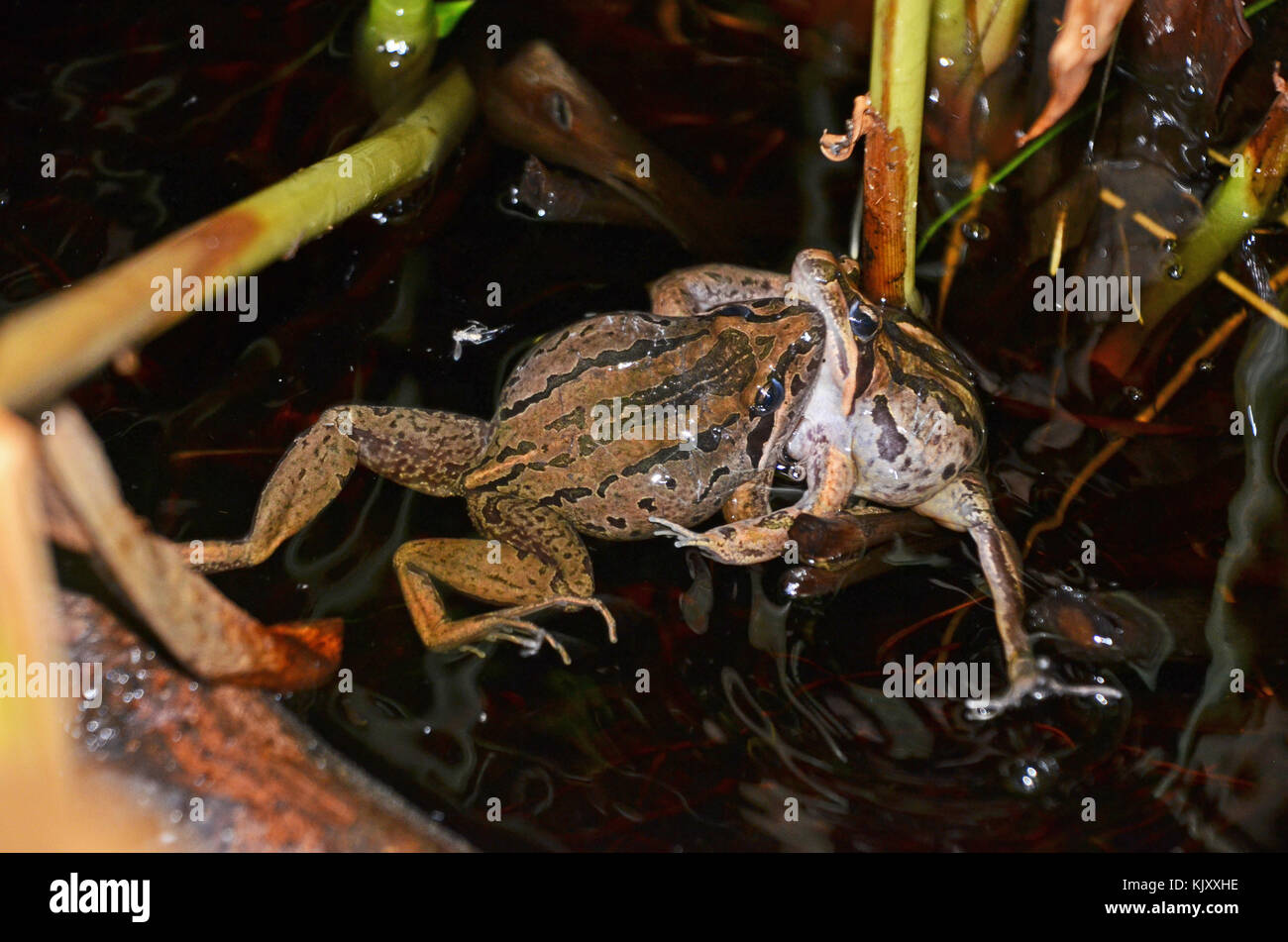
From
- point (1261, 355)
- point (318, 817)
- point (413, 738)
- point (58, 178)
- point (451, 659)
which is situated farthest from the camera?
point (58, 178)

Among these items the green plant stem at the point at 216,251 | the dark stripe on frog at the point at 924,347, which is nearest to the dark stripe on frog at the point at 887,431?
the dark stripe on frog at the point at 924,347

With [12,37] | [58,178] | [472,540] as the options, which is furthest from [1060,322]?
[12,37]

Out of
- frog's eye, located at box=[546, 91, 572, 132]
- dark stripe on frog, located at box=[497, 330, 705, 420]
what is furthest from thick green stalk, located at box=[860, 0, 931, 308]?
frog's eye, located at box=[546, 91, 572, 132]

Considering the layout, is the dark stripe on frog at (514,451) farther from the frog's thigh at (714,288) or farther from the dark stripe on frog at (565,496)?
the frog's thigh at (714,288)

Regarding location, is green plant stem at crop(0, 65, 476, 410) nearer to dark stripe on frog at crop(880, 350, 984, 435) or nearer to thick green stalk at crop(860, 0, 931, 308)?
thick green stalk at crop(860, 0, 931, 308)

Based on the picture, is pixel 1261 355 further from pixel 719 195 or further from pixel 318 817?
pixel 318 817

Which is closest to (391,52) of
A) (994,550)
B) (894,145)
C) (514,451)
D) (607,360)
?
(607,360)
